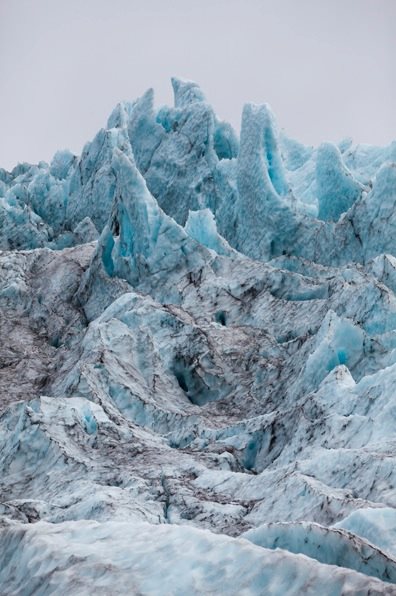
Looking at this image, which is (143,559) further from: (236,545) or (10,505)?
(10,505)

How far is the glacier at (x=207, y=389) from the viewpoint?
16.6 ft

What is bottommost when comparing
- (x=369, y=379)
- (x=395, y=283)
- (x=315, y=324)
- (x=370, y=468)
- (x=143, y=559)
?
(x=143, y=559)

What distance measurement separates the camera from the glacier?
506 centimetres

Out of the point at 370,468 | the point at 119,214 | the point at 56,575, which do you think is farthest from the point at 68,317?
the point at 56,575

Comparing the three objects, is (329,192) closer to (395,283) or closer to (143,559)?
(395,283)

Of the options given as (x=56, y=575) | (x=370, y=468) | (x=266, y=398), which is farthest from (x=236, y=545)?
(x=266, y=398)

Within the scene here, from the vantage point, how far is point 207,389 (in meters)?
16.3

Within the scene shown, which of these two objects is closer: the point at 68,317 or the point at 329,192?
the point at 68,317

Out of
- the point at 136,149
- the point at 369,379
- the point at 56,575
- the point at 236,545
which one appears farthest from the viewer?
the point at 136,149

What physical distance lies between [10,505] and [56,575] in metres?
3.50

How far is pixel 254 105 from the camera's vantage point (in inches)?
1199

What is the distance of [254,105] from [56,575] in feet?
89.9

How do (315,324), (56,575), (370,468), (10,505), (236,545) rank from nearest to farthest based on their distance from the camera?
(236,545)
(56,575)
(370,468)
(10,505)
(315,324)

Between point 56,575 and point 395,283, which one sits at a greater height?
point 395,283
